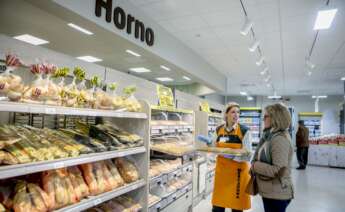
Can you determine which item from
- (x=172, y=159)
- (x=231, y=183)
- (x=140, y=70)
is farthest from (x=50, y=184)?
(x=140, y=70)

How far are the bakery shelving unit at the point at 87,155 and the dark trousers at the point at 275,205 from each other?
1222mm

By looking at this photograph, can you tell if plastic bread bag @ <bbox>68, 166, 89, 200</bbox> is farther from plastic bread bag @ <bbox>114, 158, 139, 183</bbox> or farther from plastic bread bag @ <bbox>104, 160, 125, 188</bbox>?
plastic bread bag @ <bbox>114, 158, 139, 183</bbox>

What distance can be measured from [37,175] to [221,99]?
17.6 metres

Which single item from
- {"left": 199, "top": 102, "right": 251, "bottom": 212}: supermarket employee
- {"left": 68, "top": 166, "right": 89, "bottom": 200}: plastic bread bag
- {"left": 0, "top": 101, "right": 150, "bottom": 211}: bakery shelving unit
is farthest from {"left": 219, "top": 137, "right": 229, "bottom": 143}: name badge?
{"left": 68, "top": 166, "right": 89, "bottom": 200}: plastic bread bag

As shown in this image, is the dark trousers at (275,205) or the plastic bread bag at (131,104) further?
the plastic bread bag at (131,104)

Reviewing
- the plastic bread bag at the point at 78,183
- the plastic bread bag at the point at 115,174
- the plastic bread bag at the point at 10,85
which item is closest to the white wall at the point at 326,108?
the plastic bread bag at the point at 115,174

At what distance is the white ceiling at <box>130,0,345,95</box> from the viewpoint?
4.47 meters

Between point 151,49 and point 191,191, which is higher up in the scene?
point 151,49

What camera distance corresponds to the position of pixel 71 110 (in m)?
1.88

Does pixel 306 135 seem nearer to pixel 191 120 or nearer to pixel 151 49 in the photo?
pixel 191 120

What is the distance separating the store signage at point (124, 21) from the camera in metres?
3.85

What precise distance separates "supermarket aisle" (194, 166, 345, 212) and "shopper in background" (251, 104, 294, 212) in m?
2.47

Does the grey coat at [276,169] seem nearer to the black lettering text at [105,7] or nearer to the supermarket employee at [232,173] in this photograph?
the supermarket employee at [232,173]

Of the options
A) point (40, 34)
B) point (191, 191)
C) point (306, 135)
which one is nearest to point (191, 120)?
point (191, 191)
